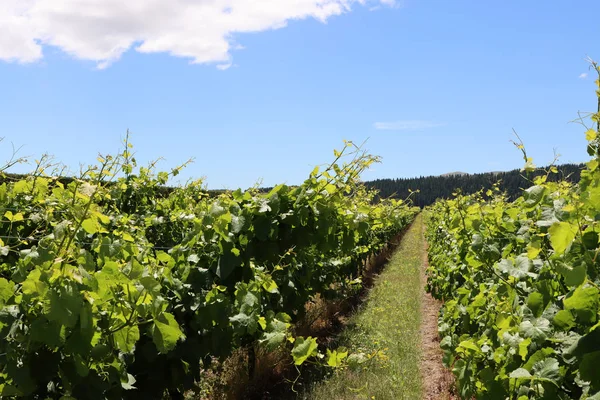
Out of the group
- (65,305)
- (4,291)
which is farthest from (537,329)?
(4,291)

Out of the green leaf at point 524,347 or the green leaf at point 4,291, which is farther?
the green leaf at point 524,347

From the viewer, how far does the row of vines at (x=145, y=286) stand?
1.95 metres

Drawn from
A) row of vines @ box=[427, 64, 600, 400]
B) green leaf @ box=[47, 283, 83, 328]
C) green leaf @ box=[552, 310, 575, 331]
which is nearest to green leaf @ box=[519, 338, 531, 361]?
row of vines @ box=[427, 64, 600, 400]

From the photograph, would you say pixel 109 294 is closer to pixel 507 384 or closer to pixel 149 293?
pixel 149 293

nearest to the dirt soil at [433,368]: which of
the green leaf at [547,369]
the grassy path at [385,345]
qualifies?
the grassy path at [385,345]

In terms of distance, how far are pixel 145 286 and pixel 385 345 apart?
5.23 meters

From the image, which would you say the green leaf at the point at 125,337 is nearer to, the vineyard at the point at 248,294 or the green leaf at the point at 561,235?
the vineyard at the point at 248,294

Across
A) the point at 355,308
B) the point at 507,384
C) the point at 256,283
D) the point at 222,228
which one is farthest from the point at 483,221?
the point at 355,308

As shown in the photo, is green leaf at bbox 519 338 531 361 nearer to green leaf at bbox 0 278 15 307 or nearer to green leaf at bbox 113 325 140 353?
green leaf at bbox 113 325 140 353

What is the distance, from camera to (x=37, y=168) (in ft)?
13.9

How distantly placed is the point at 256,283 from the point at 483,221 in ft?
6.46

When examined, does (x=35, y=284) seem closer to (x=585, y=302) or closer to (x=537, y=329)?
(x=585, y=302)

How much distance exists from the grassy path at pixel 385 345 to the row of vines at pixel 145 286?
1.02 metres

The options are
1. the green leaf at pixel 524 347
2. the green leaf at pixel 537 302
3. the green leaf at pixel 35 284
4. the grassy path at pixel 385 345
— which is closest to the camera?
the green leaf at pixel 35 284
